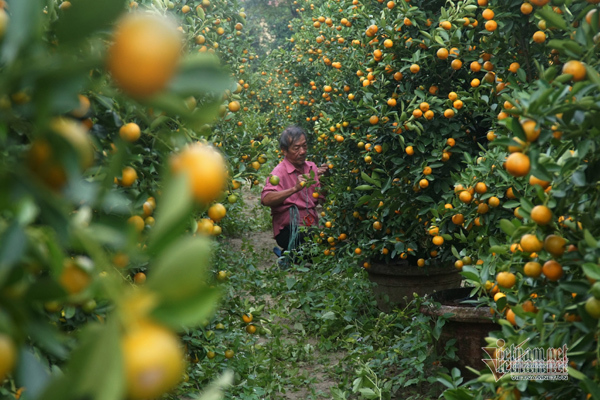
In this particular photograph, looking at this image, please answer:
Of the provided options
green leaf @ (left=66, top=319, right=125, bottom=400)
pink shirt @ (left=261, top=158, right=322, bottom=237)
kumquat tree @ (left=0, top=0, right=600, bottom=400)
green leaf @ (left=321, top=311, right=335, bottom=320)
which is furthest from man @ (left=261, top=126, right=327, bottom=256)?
green leaf @ (left=66, top=319, right=125, bottom=400)

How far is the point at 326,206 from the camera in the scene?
438 centimetres

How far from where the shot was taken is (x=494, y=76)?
2.72 m

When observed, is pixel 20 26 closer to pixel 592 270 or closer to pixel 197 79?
pixel 197 79

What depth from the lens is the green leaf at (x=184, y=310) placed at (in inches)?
14.3

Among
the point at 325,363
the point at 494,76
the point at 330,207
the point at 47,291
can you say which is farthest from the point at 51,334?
the point at 330,207

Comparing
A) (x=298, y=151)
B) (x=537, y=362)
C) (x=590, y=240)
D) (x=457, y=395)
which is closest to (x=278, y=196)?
(x=298, y=151)

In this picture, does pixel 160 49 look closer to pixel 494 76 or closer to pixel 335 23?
pixel 494 76

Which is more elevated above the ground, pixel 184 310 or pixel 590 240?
pixel 590 240

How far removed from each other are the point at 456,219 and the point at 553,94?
53.7 inches

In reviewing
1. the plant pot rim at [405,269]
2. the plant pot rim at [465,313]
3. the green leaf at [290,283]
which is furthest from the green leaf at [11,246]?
the green leaf at [290,283]

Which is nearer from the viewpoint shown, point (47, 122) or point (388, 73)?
point (47, 122)

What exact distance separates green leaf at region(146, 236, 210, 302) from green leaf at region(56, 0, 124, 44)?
16cm

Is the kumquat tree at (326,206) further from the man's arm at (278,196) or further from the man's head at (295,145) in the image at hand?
the man's arm at (278,196)

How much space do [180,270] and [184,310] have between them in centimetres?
4
